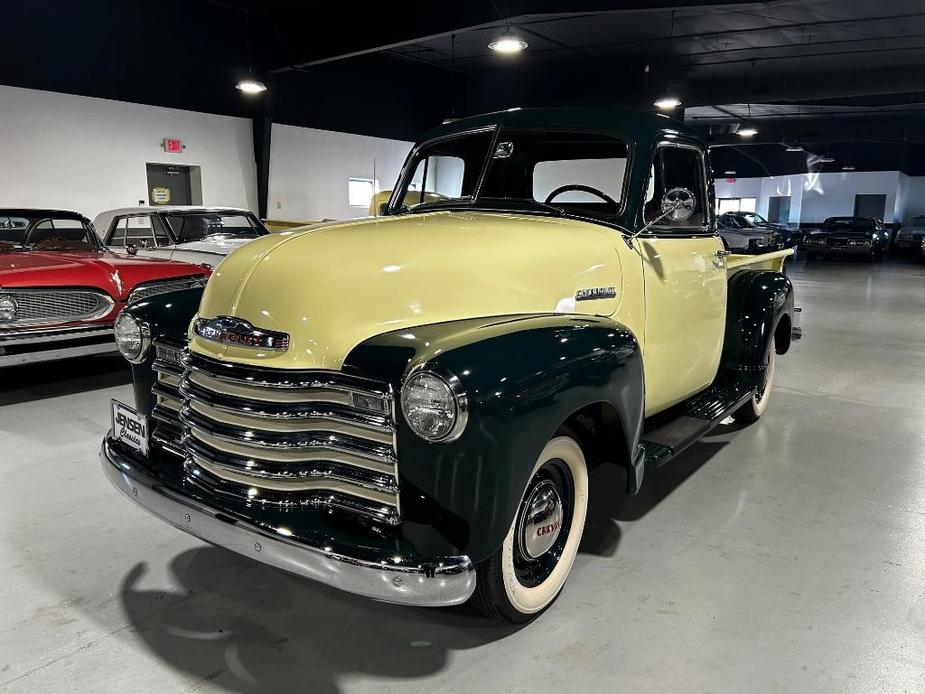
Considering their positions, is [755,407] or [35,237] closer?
[755,407]

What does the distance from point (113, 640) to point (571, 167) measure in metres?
2.76

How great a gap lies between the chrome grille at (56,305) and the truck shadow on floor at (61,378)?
0.62 m

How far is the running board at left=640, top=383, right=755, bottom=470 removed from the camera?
9.11ft

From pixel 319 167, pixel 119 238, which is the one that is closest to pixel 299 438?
pixel 119 238

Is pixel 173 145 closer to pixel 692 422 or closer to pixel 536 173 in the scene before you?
pixel 536 173

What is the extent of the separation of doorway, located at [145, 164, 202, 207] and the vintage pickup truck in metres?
11.2

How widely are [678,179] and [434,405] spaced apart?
2.24 m

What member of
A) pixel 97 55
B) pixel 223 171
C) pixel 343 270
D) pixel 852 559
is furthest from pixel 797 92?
pixel 343 270

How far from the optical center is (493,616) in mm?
2213

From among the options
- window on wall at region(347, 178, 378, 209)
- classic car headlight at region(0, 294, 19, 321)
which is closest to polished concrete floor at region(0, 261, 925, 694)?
classic car headlight at region(0, 294, 19, 321)

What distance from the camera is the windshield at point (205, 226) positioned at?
776 cm

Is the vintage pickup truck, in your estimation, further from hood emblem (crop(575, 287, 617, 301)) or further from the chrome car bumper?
the chrome car bumper

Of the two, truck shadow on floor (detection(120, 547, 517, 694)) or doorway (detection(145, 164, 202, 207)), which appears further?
doorway (detection(145, 164, 202, 207))

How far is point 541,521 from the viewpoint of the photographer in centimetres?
226
